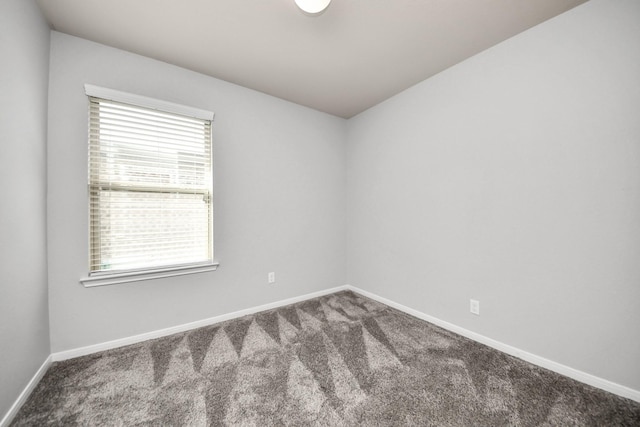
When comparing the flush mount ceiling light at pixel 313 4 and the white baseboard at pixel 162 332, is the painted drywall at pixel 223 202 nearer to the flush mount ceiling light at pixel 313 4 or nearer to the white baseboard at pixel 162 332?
the white baseboard at pixel 162 332

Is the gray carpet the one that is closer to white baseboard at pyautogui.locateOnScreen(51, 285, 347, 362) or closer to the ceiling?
white baseboard at pyautogui.locateOnScreen(51, 285, 347, 362)

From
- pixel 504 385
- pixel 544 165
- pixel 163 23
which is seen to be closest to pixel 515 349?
pixel 504 385

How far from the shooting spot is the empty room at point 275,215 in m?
1.43

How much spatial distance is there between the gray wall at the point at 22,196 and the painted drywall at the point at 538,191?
3044mm

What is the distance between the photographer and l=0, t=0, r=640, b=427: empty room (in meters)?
1.43

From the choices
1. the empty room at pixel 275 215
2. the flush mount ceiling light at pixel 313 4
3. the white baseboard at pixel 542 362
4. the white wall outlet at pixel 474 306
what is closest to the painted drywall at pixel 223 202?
the empty room at pixel 275 215

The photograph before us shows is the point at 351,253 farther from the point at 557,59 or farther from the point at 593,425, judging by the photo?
the point at 557,59

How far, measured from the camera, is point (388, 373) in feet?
5.48

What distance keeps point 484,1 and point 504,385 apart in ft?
8.28

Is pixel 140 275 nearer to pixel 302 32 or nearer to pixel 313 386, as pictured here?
pixel 313 386

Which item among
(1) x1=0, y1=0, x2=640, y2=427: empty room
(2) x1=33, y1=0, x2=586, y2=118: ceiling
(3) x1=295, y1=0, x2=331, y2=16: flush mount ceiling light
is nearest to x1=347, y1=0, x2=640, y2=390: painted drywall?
(1) x1=0, y1=0, x2=640, y2=427: empty room

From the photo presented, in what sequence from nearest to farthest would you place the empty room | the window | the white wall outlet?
1. the empty room
2. the window
3. the white wall outlet

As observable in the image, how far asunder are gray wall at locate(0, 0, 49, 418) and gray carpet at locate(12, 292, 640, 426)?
1.01 ft

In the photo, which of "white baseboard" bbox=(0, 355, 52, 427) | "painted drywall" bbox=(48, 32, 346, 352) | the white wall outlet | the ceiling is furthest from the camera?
the white wall outlet
